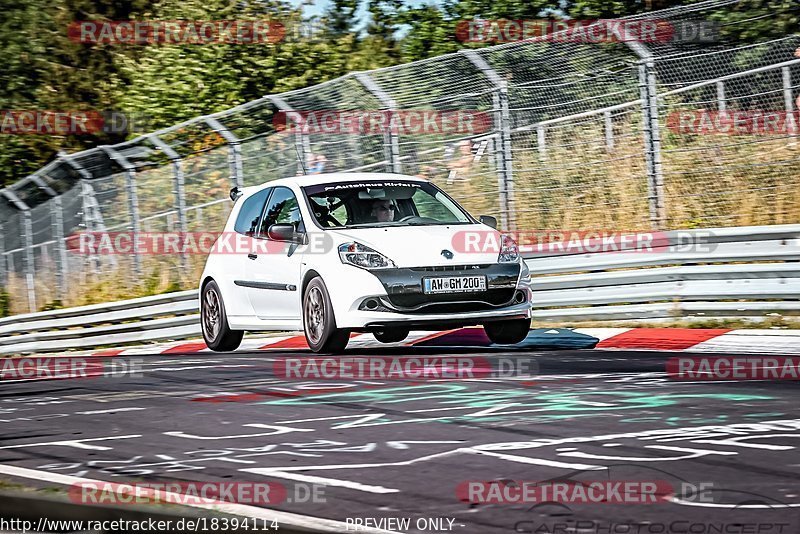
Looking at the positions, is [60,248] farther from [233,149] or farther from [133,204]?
[233,149]

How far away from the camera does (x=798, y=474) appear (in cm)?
521

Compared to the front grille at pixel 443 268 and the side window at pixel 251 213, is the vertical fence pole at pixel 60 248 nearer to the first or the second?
the side window at pixel 251 213

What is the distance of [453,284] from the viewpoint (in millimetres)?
10680

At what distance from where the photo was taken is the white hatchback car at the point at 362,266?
10648 millimetres

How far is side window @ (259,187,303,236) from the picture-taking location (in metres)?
11.9

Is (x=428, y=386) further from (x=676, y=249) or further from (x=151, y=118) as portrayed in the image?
(x=151, y=118)

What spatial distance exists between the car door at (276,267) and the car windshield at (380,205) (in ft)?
0.82

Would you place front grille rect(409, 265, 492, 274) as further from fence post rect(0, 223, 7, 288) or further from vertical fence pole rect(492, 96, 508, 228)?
fence post rect(0, 223, 7, 288)

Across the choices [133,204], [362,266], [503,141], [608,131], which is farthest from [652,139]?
[133,204]

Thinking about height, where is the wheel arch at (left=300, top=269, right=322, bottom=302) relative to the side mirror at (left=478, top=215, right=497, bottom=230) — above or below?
below

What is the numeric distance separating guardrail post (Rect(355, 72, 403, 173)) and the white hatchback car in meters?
2.91

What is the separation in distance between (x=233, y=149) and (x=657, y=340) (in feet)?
23.8

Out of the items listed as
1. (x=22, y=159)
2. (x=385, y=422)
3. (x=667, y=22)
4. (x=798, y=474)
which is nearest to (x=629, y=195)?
(x=667, y=22)

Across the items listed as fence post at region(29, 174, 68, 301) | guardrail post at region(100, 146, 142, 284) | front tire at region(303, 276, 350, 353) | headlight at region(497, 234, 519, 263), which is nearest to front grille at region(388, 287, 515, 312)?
headlight at region(497, 234, 519, 263)
